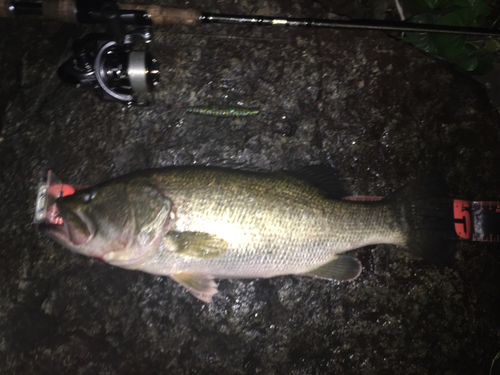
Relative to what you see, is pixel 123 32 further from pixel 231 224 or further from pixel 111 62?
pixel 231 224

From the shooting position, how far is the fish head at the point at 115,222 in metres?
1.85

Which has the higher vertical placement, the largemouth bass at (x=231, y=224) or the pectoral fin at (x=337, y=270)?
the largemouth bass at (x=231, y=224)

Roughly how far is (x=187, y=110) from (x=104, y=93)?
62 cm

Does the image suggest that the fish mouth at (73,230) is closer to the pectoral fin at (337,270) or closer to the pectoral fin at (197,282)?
the pectoral fin at (197,282)

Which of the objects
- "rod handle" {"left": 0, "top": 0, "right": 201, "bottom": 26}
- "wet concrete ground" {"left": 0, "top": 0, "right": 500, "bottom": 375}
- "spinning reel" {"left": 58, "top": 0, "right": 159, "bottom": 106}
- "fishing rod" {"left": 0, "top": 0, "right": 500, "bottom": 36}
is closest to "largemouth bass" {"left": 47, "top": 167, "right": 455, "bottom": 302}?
"wet concrete ground" {"left": 0, "top": 0, "right": 500, "bottom": 375}

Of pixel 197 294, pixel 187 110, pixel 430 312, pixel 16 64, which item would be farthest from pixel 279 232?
pixel 16 64

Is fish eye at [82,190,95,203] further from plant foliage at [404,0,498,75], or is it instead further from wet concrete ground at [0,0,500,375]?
plant foliage at [404,0,498,75]

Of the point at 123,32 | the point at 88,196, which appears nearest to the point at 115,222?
the point at 88,196

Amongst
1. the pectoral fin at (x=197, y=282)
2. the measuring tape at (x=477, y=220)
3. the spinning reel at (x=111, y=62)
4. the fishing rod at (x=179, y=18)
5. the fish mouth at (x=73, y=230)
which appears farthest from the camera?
the measuring tape at (x=477, y=220)

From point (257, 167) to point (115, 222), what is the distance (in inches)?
39.3

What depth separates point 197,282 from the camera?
6.59ft

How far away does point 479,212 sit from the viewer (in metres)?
2.40

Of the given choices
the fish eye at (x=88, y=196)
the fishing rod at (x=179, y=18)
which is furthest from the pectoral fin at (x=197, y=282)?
the fishing rod at (x=179, y=18)

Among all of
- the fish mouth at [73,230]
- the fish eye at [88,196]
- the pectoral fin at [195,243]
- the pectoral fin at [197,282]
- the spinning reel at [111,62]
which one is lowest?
the pectoral fin at [197,282]
